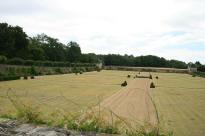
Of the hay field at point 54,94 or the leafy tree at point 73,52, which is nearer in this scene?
the hay field at point 54,94

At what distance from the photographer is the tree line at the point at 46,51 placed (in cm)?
3854

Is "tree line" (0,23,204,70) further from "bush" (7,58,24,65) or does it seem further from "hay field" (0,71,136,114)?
"hay field" (0,71,136,114)

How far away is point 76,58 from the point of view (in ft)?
220

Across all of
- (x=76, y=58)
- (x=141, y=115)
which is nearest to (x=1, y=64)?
(x=141, y=115)

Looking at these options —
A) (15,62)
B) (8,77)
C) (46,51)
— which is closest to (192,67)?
(46,51)

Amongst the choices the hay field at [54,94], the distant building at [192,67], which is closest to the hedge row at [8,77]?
the hay field at [54,94]

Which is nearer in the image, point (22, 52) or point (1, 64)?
point (1, 64)

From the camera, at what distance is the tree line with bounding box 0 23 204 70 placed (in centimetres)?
3854

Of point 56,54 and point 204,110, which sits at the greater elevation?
point 56,54

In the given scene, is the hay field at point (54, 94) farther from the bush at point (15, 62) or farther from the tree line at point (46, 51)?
the tree line at point (46, 51)

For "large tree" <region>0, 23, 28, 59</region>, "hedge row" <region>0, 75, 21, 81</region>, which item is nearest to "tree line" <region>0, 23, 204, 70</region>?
"large tree" <region>0, 23, 28, 59</region>

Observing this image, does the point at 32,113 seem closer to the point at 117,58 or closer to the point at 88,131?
the point at 88,131

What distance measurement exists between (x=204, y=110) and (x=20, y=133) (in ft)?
32.6

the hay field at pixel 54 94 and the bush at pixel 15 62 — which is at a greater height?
the bush at pixel 15 62
